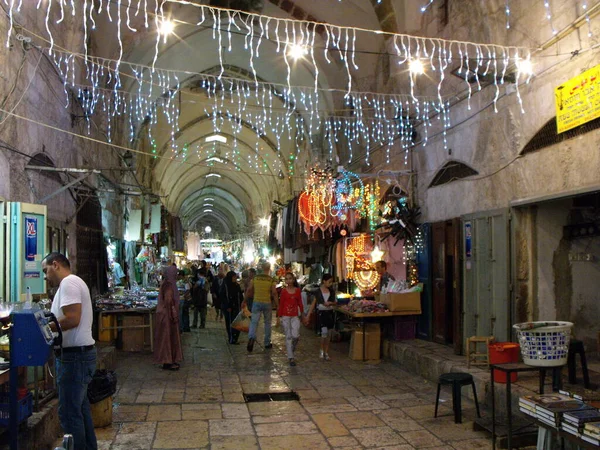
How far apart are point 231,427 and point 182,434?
1.56ft

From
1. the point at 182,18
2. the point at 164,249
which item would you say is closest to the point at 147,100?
the point at 182,18

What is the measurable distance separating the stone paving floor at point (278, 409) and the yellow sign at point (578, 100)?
3.10 metres

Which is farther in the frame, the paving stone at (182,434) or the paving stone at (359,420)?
the paving stone at (359,420)

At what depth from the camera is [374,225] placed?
35.5 feet

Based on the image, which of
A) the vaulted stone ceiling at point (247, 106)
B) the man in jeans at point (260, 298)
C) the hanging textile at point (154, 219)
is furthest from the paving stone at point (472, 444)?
the hanging textile at point (154, 219)

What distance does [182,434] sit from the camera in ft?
16.5

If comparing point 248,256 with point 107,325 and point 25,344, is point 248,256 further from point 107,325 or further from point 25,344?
point 25,344

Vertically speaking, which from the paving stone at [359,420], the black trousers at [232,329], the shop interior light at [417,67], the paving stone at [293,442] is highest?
the shop interior light at [417,67]

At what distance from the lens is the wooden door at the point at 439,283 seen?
8.63 meters

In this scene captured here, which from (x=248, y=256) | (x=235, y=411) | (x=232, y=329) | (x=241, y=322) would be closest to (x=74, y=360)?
(x=235, y=411)

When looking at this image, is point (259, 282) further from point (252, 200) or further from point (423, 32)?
point (252, 200)

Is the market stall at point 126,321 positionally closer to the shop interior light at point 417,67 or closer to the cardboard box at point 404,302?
the cardboard box at point 404,302

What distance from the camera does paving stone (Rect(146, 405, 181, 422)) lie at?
5508 millimetres

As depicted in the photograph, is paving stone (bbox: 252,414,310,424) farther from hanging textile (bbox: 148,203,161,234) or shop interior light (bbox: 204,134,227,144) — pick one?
shop interior light (bbox: 204,134,227,144)
